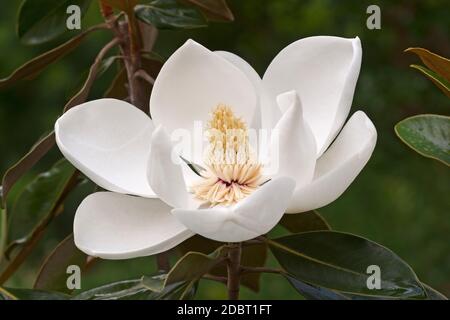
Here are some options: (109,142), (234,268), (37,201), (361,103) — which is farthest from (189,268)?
(361,103)

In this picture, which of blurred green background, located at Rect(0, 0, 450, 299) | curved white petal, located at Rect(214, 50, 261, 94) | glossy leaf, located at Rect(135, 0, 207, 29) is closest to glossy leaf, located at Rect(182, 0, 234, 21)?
glossy leaf, located at Rect(135, 0, 207, 29)

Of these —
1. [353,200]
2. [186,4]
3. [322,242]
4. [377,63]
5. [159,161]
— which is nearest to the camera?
[159,161]

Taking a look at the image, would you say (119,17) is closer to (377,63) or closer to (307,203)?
(307,203)

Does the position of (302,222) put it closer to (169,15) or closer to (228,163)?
(228,163)

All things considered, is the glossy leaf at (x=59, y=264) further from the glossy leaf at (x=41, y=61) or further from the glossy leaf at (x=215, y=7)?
the glossy leaf at (x=215, y=7)

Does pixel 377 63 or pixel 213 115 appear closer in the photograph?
pixel 213 115

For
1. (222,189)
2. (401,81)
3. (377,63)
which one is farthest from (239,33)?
(222,189)

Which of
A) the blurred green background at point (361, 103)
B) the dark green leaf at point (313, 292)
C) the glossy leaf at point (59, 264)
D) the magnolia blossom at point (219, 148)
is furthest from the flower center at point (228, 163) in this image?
the blurred green background at point (361, 103)
